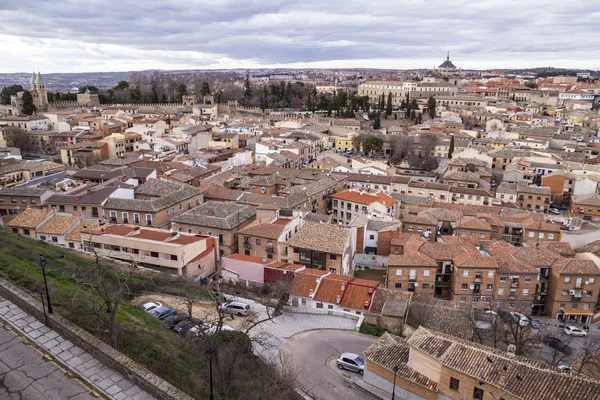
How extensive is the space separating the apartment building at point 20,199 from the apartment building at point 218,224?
9.41m

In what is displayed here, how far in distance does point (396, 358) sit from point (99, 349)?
8.92m

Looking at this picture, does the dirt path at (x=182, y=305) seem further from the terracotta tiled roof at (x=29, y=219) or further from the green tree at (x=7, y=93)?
the green tree at (x=7, y=93)

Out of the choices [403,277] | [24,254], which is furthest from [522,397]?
[24,254]

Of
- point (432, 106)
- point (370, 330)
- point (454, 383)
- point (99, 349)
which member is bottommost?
point (370, 330)

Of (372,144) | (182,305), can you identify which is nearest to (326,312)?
(182,305)

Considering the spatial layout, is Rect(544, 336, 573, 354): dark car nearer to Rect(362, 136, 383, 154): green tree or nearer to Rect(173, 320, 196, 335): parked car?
Rect(173, 320, 196, 335): parked car

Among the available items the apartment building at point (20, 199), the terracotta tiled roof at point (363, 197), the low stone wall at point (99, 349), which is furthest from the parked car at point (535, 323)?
the apartment building at point (20, 199)

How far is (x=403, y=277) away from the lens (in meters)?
24.9

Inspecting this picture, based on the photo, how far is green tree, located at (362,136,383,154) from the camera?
202 ft

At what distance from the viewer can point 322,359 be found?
52.5 ft

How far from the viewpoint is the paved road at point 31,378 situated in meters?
9.77

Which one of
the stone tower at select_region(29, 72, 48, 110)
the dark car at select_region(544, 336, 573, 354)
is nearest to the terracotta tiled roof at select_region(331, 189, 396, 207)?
the dark car at select_region(544, 336, 573, 354)

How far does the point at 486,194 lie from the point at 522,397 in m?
30.2

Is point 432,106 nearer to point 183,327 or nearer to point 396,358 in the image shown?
point 396,358
